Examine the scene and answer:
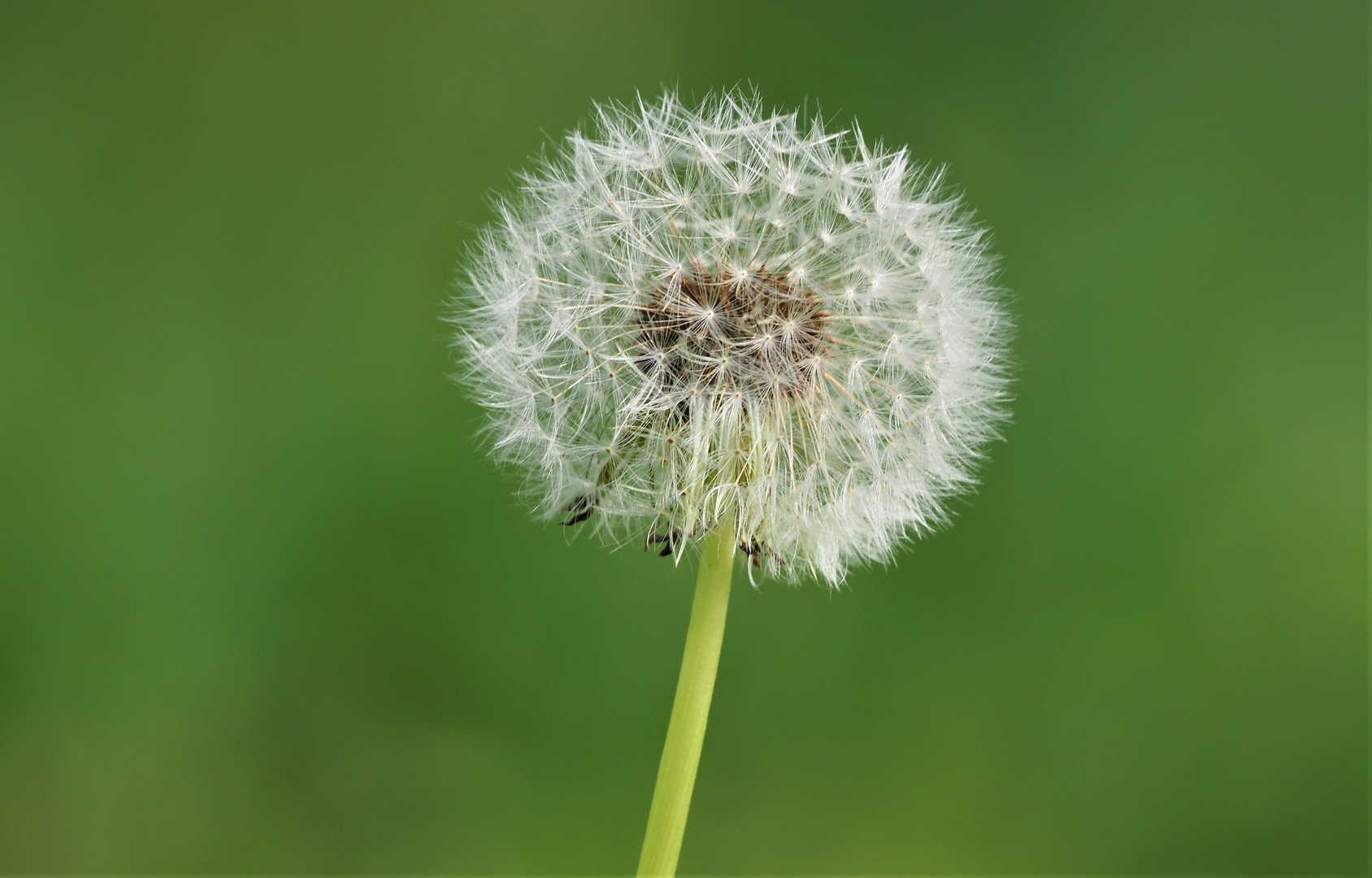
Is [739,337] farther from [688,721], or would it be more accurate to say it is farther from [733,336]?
[688,721]

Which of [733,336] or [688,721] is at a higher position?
[733,336]

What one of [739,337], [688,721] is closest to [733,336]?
[739,337]

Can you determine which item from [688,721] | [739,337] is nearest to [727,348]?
[739,337]

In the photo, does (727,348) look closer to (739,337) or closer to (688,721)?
(739,337)

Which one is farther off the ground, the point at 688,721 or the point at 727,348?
the point at 727,348

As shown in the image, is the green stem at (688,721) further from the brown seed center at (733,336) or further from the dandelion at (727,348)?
the brown seed center at (733,336)

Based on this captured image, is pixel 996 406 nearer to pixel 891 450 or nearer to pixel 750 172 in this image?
pixel 891 450

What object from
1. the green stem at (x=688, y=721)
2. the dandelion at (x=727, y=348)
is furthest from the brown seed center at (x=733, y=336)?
the green stem at (x=688, y=721)
